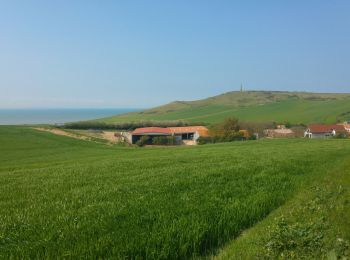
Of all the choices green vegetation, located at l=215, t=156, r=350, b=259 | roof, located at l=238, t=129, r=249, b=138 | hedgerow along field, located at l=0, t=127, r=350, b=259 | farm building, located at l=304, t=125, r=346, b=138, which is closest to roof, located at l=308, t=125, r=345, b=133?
farm building, located at l=304, t=125, r=346, b=138

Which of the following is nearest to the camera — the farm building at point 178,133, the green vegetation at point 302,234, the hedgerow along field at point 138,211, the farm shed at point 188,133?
the green vegetation at point 302,234

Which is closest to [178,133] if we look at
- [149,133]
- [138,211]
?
[149,133]

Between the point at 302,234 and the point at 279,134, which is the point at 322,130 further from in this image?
the point at 302,234

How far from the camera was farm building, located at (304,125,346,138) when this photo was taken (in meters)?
99.3

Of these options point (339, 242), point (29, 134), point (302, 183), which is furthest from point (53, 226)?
point (29, 134)

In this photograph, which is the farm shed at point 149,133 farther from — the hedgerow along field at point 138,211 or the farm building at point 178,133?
the hedgerow along field at point 138,211

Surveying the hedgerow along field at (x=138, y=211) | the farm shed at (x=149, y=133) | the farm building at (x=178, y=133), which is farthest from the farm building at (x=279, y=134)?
the hedgerow along field at (x=138, y=211)

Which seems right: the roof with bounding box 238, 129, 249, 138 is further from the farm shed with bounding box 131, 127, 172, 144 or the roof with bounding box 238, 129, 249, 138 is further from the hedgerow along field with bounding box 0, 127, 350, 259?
the hedgerow along field with bounding box 0, 127, 350, 259

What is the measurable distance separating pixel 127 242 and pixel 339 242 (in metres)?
3.67

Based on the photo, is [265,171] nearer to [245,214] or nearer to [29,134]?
[245,214]

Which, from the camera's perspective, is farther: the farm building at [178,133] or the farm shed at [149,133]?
the farm building at [178,133]

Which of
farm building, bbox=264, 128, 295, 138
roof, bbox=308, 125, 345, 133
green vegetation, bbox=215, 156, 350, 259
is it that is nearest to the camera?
green vegetation, bbox=215, 156, 350, 259

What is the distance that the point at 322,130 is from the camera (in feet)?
334

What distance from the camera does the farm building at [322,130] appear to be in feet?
326
